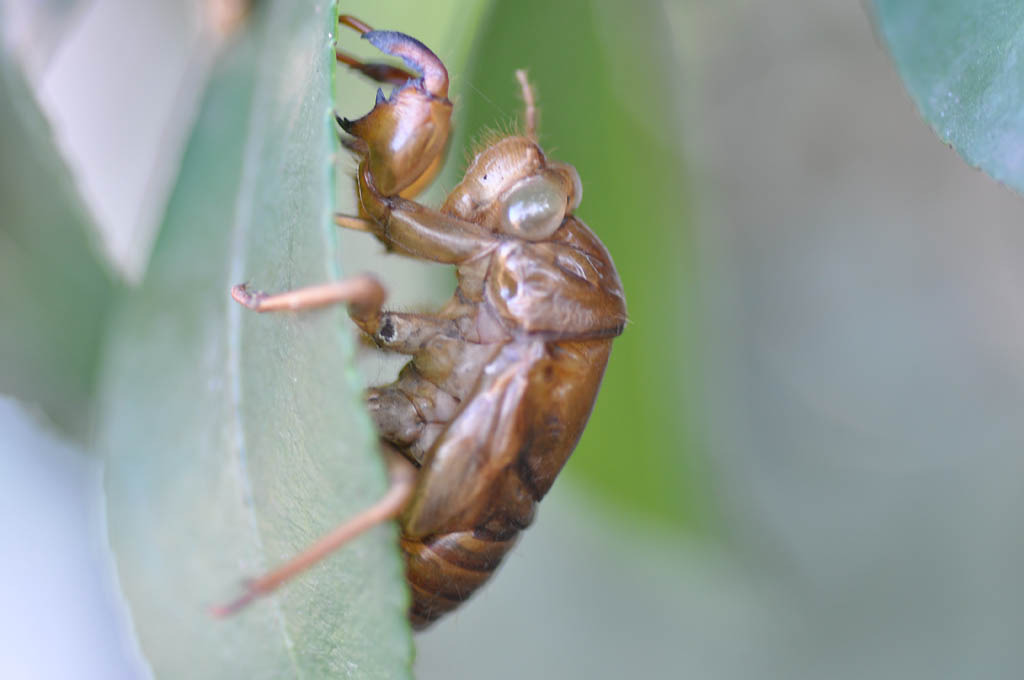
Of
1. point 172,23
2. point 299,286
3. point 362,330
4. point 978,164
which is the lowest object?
point 172,23

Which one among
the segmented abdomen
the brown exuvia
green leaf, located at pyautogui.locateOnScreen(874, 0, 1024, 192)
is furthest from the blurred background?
green leaf, located at pyautogui.locateOnScreen(874, 0, 1024, 192)

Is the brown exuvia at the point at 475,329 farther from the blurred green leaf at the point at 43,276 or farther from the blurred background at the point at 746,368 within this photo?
the blurred green leaf at the point at 43,276

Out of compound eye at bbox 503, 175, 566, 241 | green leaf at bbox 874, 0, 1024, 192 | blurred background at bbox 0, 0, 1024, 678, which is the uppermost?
green leaf at bbox 874, 0, 1024, 192

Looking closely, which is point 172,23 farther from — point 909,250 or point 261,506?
point 909,250

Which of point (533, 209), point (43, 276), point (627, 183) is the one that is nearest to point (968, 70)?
point (533, 209)

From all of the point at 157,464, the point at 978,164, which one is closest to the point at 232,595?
the point at 157,464

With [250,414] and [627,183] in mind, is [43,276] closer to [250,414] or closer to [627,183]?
[250,414]

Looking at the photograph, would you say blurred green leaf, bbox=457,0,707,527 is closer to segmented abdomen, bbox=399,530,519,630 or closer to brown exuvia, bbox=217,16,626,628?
brown exuvia, bbox=217,16,626,628
